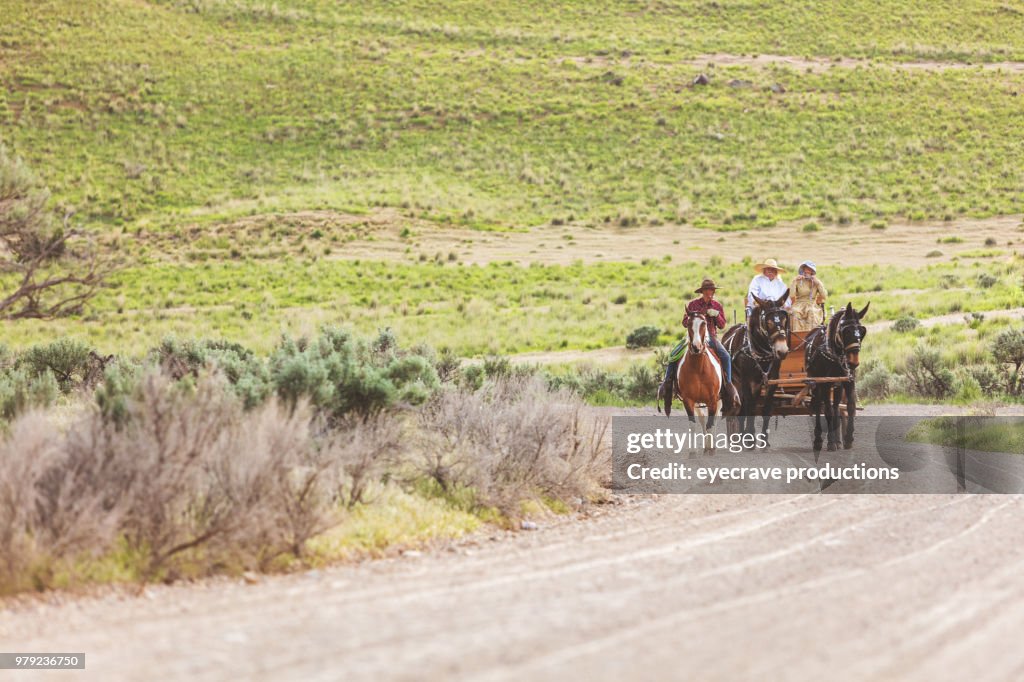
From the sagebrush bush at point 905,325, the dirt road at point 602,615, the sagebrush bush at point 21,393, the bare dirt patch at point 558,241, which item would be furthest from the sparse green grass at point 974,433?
the bare dirt patch at point 558,241

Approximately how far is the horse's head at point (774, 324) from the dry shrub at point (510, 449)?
2375 mm

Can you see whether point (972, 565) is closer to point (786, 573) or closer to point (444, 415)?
point (786, 573)

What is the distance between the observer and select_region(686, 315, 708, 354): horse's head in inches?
515

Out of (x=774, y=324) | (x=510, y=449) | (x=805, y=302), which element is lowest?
(x=510, y=449)

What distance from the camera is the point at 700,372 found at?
43.8ft

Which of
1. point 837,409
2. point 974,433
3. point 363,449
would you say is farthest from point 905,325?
point 363,449

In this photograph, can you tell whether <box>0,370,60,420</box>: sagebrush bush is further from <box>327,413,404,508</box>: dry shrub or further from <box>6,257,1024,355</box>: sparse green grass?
<box>6,257,1024,355</box>: sparse green grass

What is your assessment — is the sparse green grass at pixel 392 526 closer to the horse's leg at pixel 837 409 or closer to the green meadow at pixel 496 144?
the horse's leg at pixel 837 409

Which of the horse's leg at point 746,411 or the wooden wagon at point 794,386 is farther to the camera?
the horse's leg at point 746,411

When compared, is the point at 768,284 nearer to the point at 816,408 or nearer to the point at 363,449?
the point at 816,408

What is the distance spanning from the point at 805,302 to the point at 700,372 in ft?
8.20

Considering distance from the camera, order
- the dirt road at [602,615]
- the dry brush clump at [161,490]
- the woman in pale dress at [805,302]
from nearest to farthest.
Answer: the dirt road at [602,615]
the dry brush clump at [161,490]
the woman in pale dress at [805,302]

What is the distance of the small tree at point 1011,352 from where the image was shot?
84.1 feet

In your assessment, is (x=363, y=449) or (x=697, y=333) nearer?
(x=363, y=449)
